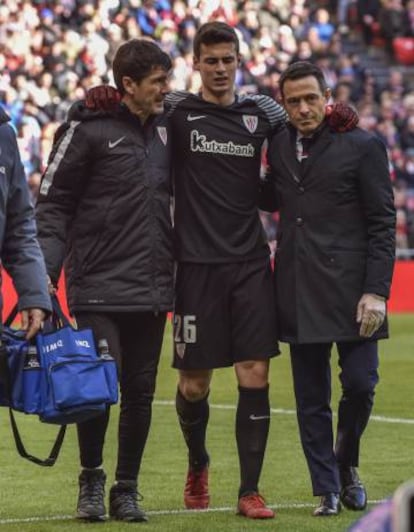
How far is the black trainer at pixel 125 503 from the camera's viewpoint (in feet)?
27.0

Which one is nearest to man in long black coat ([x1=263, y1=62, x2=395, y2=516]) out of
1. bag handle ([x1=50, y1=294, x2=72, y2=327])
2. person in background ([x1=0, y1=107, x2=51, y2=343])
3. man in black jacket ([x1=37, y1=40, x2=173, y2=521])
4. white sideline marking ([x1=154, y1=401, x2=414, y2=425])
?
man in black jacket ([x1=37, y1=40, x2=173, y2=521])

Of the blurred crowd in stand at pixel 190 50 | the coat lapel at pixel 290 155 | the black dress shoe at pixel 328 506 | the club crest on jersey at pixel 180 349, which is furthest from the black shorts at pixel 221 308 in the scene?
the blurred crowd in stand at pixel 190 50

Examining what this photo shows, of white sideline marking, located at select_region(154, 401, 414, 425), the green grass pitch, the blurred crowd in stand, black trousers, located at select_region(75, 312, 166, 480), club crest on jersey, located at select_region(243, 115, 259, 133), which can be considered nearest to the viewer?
the green grass pitch

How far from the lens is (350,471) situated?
871cm

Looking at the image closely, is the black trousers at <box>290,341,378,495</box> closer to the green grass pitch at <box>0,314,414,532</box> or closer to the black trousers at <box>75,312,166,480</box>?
the green grass pitch at <box>0,314,414,532</box>

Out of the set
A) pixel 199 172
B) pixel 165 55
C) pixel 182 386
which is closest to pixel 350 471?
pixel 182 386

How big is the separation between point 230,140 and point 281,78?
1.23ft

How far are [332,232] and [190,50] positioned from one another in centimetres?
2344

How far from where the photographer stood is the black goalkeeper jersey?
28.1ft

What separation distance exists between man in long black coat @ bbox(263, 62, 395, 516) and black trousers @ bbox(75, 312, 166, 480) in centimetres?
65

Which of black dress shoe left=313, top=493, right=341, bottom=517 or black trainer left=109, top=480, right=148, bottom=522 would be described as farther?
black dress shoe left=313, top=493, right=341, bottom=517

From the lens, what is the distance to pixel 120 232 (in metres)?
8.32

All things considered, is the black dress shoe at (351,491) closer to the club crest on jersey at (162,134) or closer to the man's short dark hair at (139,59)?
the club crest on jersey at (162,134)

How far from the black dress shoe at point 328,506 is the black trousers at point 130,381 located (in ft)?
2.84
